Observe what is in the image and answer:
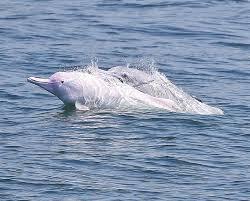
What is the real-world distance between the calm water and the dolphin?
0.90 feet

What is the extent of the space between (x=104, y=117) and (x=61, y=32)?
29.1ft

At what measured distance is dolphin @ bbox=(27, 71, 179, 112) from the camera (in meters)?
19.2

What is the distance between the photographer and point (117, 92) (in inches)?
770

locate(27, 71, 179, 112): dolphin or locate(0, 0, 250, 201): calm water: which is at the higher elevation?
locate(27, 71, 179, 112): dolphin

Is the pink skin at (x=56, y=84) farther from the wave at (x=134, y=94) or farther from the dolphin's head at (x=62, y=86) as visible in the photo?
A: the wave at (x=134, y=94)

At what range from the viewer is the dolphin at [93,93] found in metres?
19.2

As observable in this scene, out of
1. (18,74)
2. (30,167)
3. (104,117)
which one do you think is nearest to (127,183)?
(30,167)

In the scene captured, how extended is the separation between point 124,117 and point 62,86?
1195mm

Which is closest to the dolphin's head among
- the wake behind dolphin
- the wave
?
the wake behind dolphin

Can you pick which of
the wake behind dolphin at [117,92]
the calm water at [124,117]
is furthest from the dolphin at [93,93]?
the calm water at [124,117]

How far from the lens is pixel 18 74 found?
74.1 feet

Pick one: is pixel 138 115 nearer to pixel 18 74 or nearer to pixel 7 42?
pixel 18 74

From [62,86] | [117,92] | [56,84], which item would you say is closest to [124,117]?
[117,92]

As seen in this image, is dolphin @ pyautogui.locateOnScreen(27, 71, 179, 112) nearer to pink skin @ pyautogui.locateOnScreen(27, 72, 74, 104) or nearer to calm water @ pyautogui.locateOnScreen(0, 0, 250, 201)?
pink skin @ pyautogui.locateOnScreen(27, 72, 74, 104)
